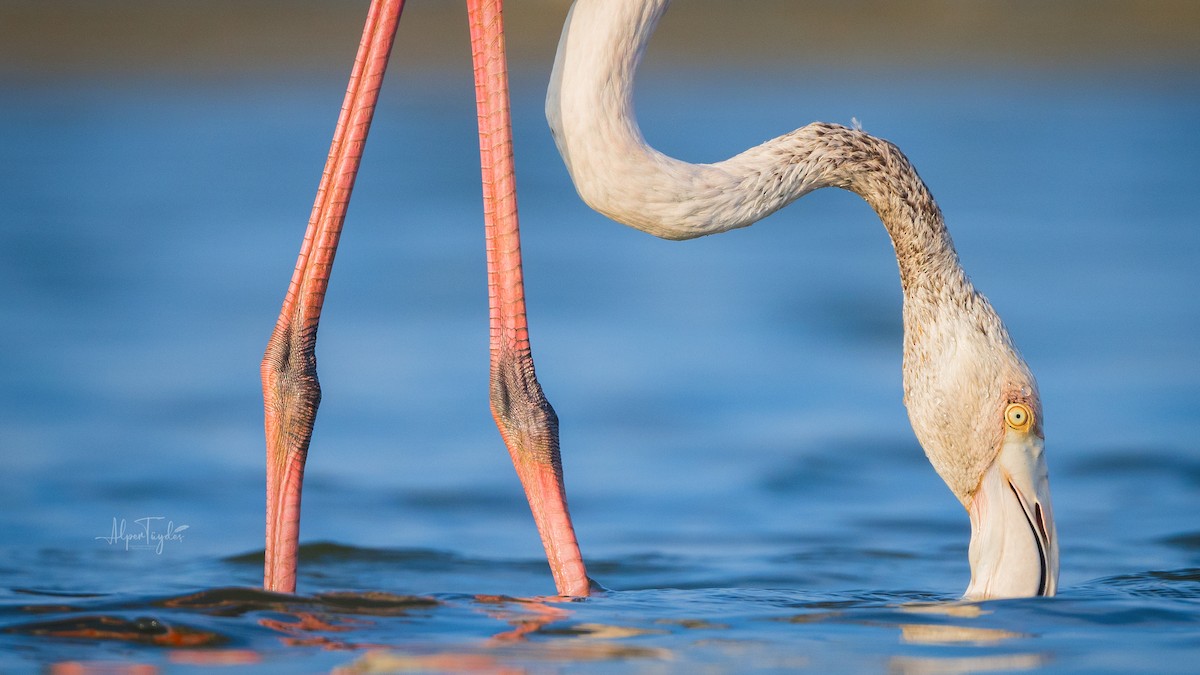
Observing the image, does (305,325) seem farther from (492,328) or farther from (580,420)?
(580,420)

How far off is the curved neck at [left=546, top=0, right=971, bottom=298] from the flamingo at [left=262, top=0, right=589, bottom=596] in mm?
281

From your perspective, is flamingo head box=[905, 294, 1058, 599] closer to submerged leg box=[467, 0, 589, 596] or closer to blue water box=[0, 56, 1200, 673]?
blue water box=[0, 56, 1200, 673]

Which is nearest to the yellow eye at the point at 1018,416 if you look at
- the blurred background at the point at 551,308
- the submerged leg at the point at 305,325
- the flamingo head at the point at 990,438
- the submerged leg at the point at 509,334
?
the flamingo head at the point at 990,438

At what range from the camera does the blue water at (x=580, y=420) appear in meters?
6.29

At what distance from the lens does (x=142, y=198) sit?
2108cm

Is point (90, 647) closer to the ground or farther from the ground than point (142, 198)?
closer to the ground

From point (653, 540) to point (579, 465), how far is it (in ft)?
5.95

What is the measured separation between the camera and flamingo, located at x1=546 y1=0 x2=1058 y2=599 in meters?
6.34

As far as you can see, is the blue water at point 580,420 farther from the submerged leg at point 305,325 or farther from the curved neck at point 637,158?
the curved neck at point 637,158

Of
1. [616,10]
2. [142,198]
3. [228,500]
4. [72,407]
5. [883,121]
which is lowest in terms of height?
[228,500]

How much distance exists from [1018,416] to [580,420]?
5.54m

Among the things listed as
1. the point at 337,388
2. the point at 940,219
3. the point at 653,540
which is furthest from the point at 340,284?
the point at 940,219

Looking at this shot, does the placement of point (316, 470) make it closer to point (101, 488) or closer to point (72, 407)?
point (101, 488)

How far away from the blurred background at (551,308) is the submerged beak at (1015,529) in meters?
1.20
